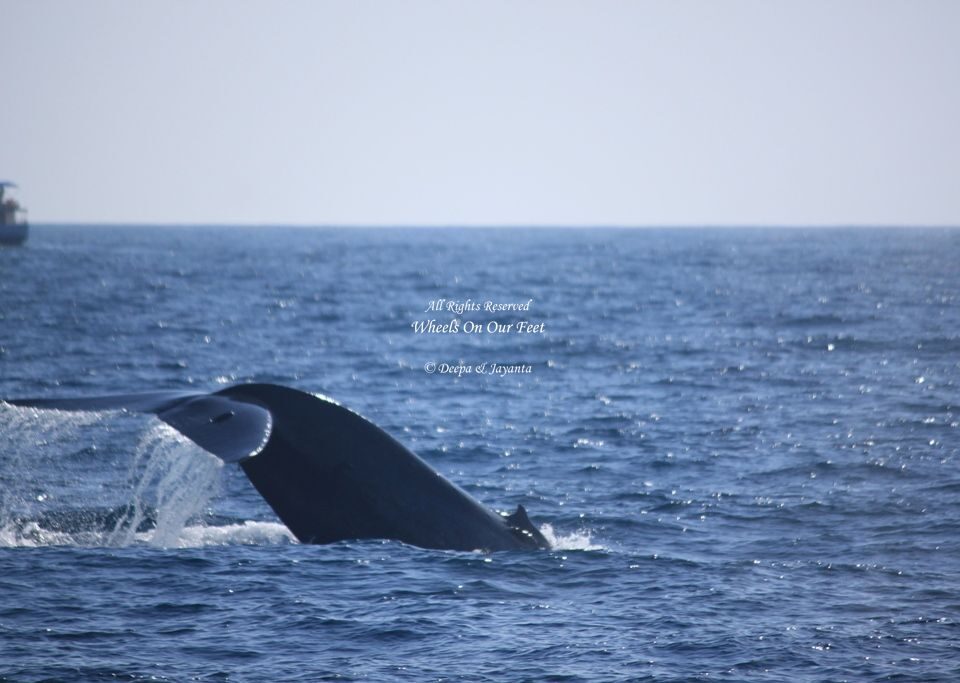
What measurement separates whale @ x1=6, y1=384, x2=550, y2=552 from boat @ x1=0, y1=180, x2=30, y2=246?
269 feet

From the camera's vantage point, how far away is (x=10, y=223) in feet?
286

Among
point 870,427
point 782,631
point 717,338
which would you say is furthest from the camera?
point 717,338

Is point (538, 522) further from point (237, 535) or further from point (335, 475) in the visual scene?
point (335, 475)

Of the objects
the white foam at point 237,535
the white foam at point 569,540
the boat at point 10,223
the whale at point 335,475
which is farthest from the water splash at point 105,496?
the boat at point 10,223

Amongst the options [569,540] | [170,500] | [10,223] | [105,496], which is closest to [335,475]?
[569,540]

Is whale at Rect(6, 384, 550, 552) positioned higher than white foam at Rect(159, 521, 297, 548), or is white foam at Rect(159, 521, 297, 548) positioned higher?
whale at Rect(6, 384, 550, 552)

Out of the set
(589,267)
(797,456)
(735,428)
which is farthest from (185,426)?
(589,267)

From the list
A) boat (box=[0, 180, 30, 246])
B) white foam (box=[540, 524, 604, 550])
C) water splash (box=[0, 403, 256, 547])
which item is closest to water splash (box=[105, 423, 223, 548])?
water splash (box=[0, 403, 256, 547])

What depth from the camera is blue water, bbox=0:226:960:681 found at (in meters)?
8.73

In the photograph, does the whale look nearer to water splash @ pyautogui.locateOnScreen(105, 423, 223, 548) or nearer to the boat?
water splash @ pyautogui.locateOnScreen(105, 423, 223, 548)

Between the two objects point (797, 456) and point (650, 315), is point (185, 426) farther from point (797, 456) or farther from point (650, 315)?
point (650, 315)

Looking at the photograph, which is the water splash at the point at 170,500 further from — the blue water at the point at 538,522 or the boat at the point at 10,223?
the boat at the point at 10,223

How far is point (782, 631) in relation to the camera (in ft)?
30.2

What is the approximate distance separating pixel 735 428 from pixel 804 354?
36.2ft
